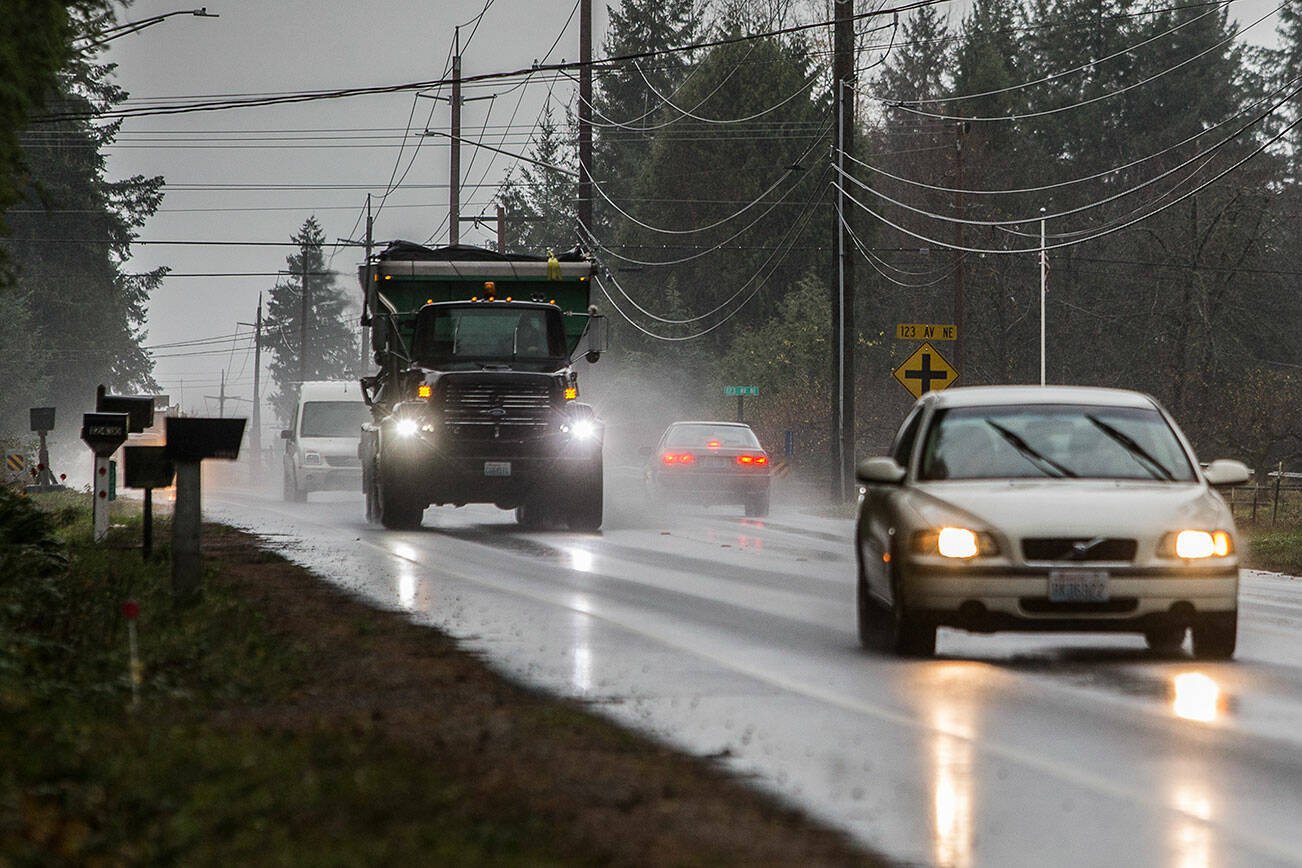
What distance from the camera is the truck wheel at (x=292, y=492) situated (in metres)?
38.3

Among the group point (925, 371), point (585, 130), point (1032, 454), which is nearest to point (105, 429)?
point (1032, 454)

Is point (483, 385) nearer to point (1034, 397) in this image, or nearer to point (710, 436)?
point (710, 436)

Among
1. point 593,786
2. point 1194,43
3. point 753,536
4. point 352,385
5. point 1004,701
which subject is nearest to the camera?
point 593,786

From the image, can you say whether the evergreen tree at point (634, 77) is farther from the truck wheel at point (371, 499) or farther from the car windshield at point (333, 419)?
the truck wheel at point (371, 499)

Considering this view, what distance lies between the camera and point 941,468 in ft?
40.4

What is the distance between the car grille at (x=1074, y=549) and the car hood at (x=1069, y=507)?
0.04 metres

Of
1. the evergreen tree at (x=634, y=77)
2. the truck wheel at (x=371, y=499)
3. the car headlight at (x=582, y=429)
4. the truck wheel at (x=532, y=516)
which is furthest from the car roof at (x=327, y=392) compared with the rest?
the evergreen tree at (x=634, y=77)

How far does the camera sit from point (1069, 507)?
37.8 feet

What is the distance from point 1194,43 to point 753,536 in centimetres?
6202

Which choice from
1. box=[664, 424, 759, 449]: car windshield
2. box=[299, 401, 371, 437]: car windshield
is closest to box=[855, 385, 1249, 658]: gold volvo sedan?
box=[664, 424, 759, 449]: car windshield

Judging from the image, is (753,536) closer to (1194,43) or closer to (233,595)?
(233,595)

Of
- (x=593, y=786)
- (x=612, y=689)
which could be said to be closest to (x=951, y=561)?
(x=612, y=689)

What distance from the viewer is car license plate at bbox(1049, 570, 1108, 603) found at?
37.0 feet

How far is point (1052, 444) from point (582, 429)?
43.1ft
